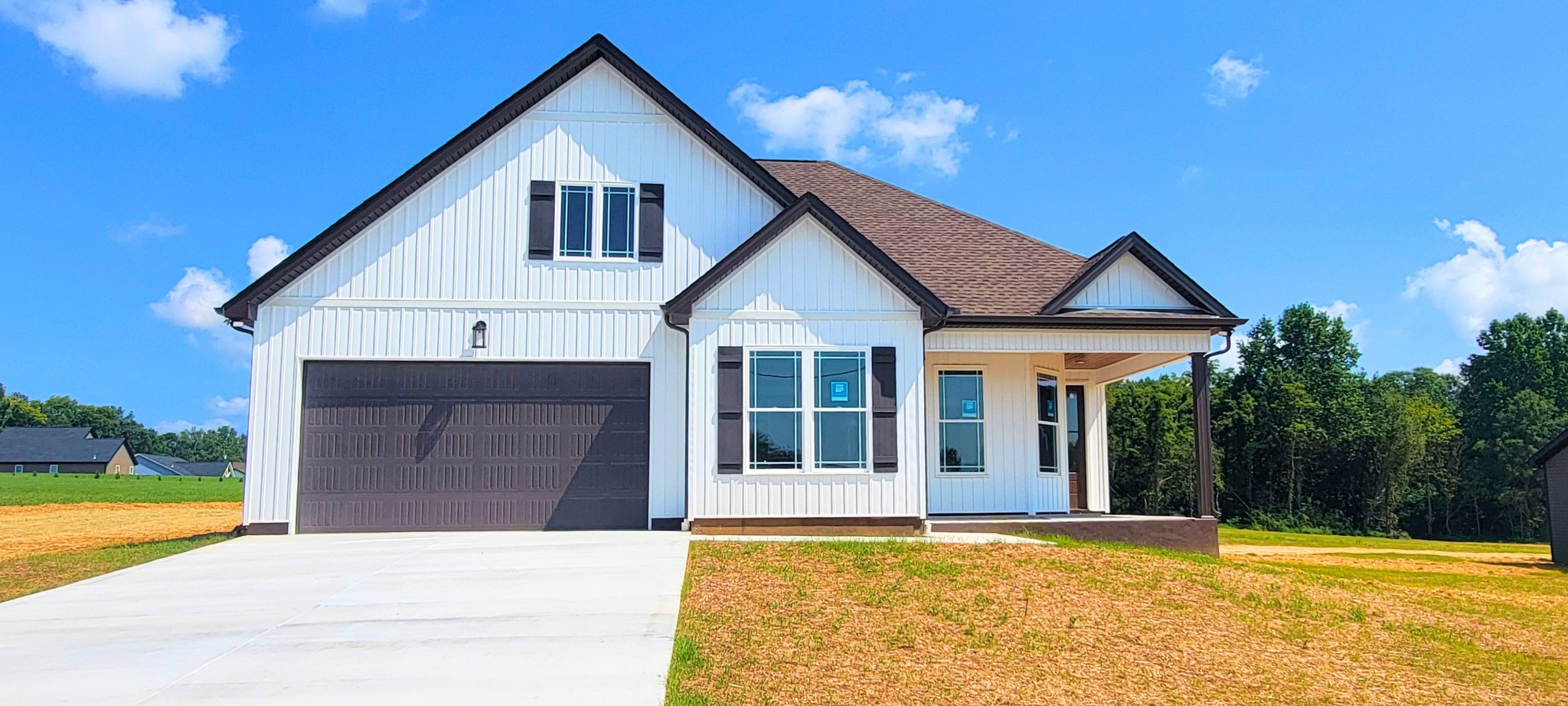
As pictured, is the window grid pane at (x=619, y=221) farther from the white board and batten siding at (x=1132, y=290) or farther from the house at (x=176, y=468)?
the house at (x=176, y=468)

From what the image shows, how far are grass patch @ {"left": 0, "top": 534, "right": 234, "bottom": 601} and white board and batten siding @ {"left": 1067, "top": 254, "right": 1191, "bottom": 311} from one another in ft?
40.0

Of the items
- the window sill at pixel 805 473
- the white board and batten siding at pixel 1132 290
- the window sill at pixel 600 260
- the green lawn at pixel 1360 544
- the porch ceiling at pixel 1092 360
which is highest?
the window sill at pixel 600 260

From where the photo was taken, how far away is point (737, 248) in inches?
507

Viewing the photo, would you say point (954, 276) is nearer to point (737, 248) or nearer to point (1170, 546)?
point (737, 248)

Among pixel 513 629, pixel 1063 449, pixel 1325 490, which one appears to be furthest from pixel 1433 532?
pixel 513 629

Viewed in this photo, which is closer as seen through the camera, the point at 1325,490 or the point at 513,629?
the point at 513,629

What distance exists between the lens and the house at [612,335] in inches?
510

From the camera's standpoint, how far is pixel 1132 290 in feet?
47.9

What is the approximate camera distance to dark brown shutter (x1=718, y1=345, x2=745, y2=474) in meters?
12.8

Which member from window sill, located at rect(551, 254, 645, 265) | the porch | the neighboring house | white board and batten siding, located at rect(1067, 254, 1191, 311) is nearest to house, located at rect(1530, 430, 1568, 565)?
the porch

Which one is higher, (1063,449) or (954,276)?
(954,276)

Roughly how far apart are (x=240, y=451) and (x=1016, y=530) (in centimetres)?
14711

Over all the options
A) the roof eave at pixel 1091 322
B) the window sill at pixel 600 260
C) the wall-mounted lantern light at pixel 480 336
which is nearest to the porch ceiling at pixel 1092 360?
the roof eave at pixel 1091 322

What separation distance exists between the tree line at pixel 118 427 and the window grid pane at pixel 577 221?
90754 millimetres
